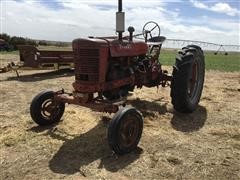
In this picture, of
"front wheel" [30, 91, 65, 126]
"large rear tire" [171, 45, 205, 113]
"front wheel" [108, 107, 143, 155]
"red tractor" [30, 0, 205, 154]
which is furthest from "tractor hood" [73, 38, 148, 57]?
"front wheel" [108, 107, 143, 155]

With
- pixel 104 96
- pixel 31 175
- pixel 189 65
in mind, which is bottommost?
pixel 31 175

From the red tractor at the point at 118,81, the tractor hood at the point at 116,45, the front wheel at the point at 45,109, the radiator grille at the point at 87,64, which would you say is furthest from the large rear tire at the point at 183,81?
the front wheel at the point at 45,109

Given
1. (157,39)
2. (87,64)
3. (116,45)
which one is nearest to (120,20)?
(116,45)

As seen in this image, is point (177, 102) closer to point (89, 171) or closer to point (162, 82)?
point (162, 82)

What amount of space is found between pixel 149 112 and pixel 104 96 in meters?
1.25

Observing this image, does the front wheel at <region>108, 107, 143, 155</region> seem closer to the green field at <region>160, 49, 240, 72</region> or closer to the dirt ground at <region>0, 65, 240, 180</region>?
the dirt ground at <region>0, 65, 240, 180</region>

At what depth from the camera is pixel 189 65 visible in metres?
7.94

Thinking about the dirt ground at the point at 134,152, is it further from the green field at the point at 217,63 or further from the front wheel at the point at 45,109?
the green field at the point at 217,63

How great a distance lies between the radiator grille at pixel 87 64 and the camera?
632 centimetres

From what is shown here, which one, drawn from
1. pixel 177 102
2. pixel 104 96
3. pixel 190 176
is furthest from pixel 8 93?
pixel 190 176

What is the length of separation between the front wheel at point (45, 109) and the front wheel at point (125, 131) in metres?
1.87

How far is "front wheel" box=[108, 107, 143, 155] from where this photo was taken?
549 centimetres

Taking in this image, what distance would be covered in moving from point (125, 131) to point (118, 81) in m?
1.45

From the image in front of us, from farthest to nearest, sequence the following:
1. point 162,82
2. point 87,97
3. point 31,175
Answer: point 162,82, point 87,97, point 31,175
